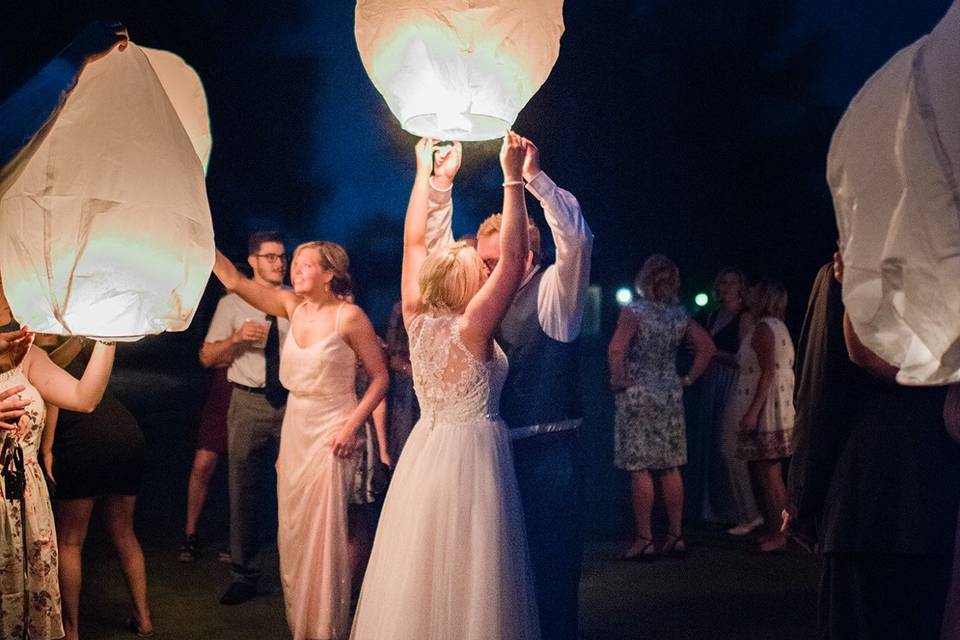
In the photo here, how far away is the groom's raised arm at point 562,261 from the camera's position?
122 inches

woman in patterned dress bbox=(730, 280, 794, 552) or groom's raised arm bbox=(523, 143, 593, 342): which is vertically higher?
groom's raised arm bbox=(523, 143, 593, 342)

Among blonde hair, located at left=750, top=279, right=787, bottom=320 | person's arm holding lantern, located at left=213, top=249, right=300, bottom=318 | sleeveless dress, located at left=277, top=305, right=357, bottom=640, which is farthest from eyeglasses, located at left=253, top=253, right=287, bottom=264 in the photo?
blonde hair, located at left=750, top=279, right=787, bottom=320

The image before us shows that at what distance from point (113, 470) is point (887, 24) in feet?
39.4

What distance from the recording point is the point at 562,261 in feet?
10.4

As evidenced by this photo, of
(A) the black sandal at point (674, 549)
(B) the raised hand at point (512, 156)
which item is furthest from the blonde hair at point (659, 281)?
(B) the raised hand at point (512, 156)

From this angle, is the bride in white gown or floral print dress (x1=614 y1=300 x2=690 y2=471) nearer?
the bride in white gown

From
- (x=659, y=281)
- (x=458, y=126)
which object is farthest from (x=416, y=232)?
(x=659, y=281)

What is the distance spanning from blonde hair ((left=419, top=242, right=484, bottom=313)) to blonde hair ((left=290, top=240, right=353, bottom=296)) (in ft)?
3.82

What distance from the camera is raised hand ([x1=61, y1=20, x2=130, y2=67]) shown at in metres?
2.00

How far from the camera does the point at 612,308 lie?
16.6m

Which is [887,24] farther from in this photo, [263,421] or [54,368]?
[54,368]

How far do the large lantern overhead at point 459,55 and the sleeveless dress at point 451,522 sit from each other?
77 cm

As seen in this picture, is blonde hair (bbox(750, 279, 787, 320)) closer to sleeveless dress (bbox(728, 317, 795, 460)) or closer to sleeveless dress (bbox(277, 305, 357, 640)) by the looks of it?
sleeveless dress (bbox(728, 317, 795, 460))

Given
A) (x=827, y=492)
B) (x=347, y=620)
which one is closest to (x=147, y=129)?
(x=827, y=492)
